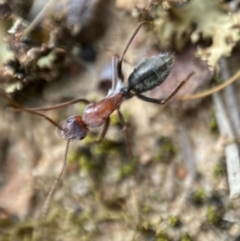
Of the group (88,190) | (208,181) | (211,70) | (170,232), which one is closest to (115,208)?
(88,190)

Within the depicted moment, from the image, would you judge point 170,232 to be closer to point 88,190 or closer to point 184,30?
point 88,190

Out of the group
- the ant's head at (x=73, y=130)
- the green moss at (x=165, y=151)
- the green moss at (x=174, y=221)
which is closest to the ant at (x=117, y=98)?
the ant's head at (x=73, y=130)

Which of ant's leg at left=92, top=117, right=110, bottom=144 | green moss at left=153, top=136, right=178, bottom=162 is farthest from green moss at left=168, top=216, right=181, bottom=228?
ant's leg at left=92, top=117, right=110, bottom=144

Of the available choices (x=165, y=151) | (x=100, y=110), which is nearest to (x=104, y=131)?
(x=100, y=110)

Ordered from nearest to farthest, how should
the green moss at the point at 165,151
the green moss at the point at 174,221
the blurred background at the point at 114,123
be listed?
the green moss at the point at 174,221, the blurred background at the point at 114,123, the green moss at the point at 165,151

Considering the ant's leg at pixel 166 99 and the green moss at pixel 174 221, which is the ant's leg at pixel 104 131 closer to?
the ant's leg at pixel 166 99

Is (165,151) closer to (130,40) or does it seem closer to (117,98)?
(117,98)

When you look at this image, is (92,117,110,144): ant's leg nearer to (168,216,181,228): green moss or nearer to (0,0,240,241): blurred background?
(0,0,240,241): blurred background

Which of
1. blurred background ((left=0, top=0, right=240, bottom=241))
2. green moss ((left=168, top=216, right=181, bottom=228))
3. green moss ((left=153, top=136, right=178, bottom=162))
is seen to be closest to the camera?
green moss ((left=168, top=216, right=181, bottom=228))
